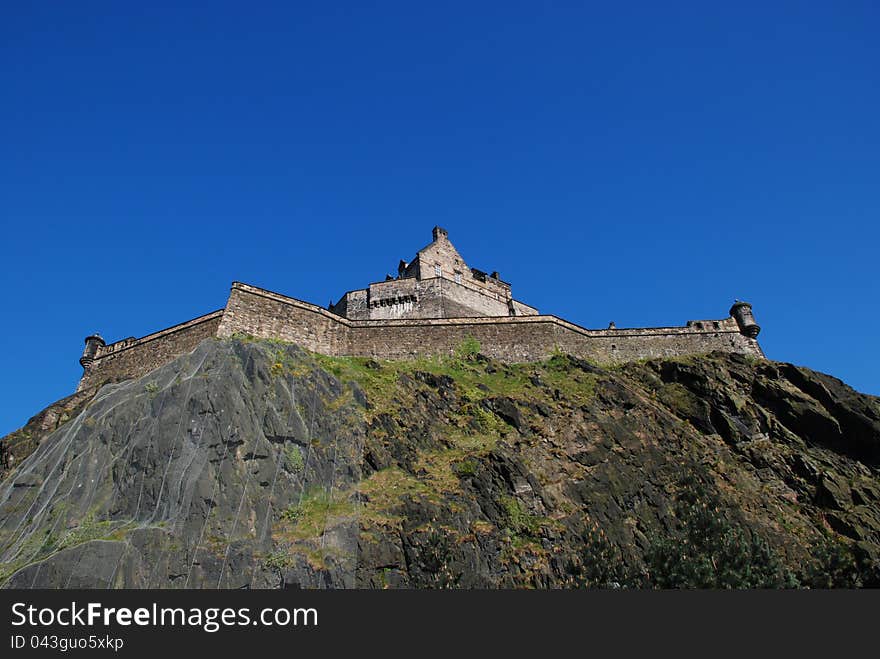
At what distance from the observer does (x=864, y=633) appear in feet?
45.2

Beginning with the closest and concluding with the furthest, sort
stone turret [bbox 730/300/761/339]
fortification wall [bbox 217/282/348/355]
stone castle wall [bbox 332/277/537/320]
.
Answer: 1. fortification wall [bbox 217/282/348/355]
2. stone turret [bbox 730/300/761/339]
3. stone castle wall [bbox 332/277/537/320]

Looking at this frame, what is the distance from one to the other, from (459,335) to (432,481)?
13.5 metres

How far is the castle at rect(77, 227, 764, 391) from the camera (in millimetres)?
34469

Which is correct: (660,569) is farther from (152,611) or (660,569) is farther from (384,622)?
(152,611)

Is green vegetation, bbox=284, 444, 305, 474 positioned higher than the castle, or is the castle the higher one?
the castle

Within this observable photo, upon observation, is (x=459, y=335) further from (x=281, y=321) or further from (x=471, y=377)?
(x=281, y=321)

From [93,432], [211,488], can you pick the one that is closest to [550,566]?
[211,488]

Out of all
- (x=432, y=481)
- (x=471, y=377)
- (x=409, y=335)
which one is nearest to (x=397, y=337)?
(x=409, y=335)

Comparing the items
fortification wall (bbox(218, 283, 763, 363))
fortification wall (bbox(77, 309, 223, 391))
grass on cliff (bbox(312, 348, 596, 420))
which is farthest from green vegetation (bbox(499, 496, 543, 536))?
fortification wall (bbox(77, 309, 223, 391))

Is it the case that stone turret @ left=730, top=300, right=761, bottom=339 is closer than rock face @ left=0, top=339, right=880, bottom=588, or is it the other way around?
rock face @ left=0, top=339, right=880, bottom=588

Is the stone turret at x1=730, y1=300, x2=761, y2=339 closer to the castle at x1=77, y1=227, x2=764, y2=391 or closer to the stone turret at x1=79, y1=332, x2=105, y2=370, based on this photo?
the castle at x1=77, y1=227, x2=764, y2=391

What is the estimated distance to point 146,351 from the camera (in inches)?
1399

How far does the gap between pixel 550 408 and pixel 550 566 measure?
9101mm

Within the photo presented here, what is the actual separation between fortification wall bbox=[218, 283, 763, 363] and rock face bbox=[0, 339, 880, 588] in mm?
2661
